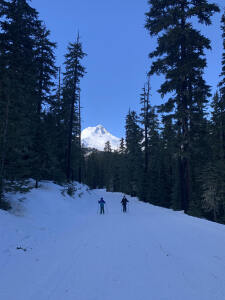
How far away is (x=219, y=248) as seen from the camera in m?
5.55

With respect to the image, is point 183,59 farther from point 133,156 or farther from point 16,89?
point 133,156

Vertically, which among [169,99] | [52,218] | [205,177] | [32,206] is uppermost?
[169,99]

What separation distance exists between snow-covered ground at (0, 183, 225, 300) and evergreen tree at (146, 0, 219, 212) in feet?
19.9

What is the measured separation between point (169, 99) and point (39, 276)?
13.3m

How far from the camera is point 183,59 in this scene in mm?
12656

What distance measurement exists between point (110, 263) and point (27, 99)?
36.4 ft

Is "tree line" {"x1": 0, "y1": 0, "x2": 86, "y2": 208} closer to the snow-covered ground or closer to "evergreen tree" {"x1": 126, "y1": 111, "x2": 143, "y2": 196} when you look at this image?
the snow-covered ground

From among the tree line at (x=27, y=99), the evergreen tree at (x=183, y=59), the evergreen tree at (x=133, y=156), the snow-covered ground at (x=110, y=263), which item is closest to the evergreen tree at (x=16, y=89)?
the tree line at (x=27, y=99)

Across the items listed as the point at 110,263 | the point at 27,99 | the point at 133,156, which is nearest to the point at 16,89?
the point at 27,99

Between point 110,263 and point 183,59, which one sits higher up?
point 183,59

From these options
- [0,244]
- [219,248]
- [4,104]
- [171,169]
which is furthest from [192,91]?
[171,169]

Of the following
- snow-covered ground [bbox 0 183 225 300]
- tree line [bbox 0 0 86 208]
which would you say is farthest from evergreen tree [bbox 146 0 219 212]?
tree line [bbox 0 0 86 208]

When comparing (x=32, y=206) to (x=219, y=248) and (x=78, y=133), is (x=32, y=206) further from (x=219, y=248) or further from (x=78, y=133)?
(x=78, y=133)

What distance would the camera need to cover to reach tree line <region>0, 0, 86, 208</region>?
848cm
